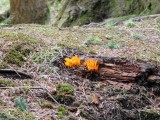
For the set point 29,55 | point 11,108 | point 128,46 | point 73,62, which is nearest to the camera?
point 11,108

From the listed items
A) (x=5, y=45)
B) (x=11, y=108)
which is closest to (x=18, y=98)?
(x=11, y=108)

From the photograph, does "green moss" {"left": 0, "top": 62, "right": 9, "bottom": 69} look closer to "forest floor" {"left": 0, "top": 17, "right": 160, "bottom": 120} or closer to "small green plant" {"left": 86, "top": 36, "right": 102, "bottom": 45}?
"forest floor" {"left": 0, "top": 17, "right": 160, "bottom": 120}

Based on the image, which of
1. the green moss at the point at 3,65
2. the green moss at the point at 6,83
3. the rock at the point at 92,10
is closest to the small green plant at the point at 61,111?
the green moss at the point at 6,83

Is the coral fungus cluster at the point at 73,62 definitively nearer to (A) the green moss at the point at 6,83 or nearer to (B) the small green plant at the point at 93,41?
(A) the green moss at the point at 6,83

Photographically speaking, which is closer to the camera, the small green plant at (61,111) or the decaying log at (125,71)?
the small green plant at (61,111)

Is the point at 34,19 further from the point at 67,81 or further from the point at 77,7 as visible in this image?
the point at 67,81

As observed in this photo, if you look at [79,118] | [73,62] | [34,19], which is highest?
[73,62]

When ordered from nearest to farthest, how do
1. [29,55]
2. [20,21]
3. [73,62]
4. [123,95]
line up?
[123,95] → [73,62] → [29,55] → [20,21]

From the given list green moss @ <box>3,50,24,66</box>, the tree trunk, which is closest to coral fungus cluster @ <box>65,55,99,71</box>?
green moss @ <box>3,50,24,66</box>
